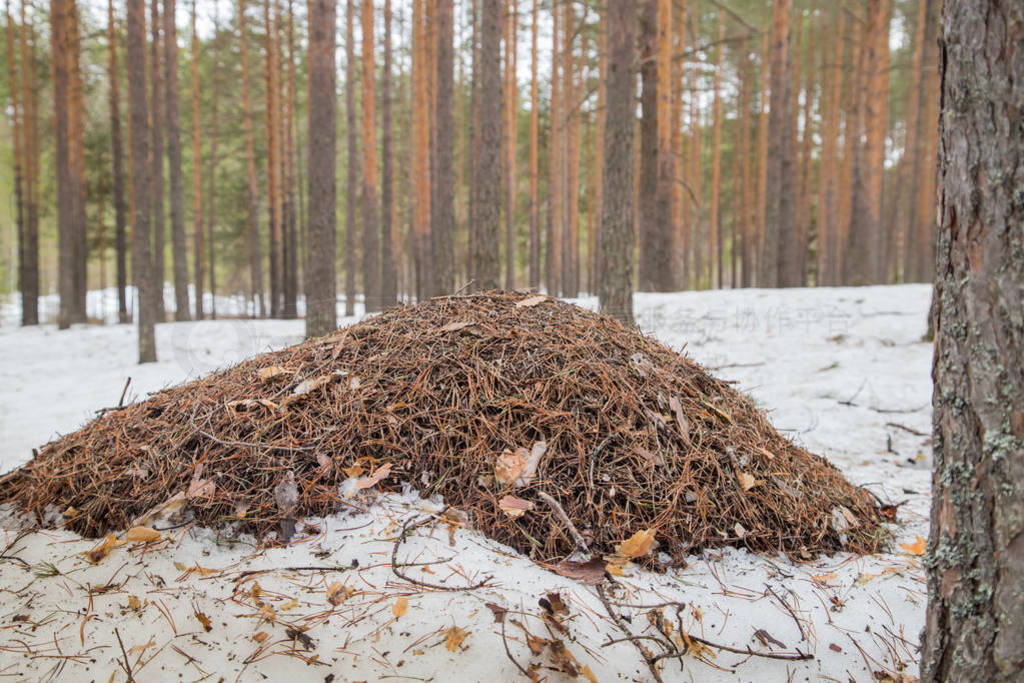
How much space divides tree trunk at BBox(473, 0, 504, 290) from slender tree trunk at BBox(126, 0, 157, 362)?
13.8ft

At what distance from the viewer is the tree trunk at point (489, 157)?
700cm

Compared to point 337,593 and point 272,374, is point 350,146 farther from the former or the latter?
point 337,593

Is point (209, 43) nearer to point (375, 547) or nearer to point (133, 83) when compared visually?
point (133, 83)

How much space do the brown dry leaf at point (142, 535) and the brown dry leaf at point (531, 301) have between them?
1816 mm

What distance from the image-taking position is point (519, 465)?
2.09m

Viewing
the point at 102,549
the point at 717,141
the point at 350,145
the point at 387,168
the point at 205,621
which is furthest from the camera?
the point at 717,141

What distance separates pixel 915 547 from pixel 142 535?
2914 millimetres

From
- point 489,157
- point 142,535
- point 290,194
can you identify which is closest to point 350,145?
point 290,194

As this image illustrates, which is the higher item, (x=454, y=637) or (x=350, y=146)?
(x=350, y=146)

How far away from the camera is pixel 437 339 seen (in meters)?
2.63

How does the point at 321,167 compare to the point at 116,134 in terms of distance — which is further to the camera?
the point at 116,134

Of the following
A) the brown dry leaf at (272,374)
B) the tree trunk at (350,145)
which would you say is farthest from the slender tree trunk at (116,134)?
the brown dry leaf at (272,374)

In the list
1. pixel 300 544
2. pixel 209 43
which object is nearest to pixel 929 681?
pixel 300 544

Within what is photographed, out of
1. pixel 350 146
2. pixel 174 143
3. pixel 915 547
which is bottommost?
pixel 915 547
